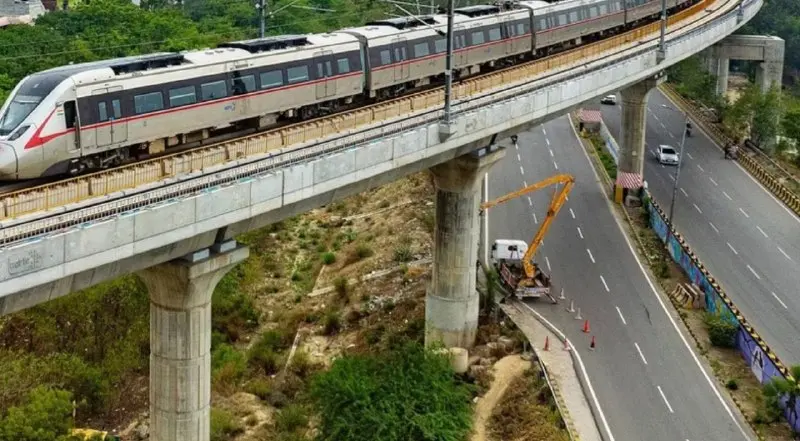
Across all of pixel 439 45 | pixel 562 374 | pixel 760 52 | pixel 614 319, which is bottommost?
pixel 562 374

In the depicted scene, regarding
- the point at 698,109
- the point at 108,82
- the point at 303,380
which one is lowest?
the point at 303,380

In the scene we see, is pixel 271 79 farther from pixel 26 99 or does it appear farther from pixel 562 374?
pixel 562 374

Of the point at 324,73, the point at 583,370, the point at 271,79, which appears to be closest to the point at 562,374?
the point at 583,370

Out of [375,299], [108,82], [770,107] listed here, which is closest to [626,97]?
A: [770,107]

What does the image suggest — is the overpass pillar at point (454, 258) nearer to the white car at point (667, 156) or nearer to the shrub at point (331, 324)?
the shrub at point (331, 324)

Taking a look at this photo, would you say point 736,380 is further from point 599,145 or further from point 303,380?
point 599,145

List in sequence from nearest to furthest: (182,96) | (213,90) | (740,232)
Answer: (182,96) < (213,90) < (740,232)
